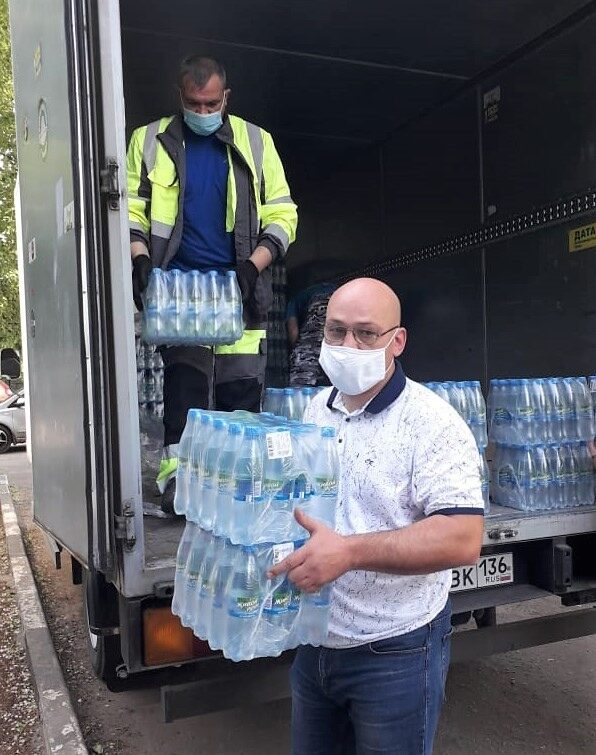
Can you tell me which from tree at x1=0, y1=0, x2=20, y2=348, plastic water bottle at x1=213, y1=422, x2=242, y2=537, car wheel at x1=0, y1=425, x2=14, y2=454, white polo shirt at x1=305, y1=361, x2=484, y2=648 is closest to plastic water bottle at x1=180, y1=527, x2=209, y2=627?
plastic water bottle at x1=213, y1=422, x2=242, y2=537

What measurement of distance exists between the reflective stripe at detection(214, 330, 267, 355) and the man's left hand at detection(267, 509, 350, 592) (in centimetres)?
190

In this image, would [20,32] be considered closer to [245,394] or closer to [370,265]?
[245,394]

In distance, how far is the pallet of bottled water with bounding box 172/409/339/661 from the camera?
1748 millimetres

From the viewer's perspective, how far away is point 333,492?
182 cm

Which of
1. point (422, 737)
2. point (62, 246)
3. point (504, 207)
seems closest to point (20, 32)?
point (62, 246)

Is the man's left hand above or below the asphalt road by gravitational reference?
above

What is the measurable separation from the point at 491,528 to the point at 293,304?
3575mm

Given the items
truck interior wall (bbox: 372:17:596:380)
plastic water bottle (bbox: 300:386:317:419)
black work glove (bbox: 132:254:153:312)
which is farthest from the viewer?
truck interior wall (bbox: 372:17:596:380)

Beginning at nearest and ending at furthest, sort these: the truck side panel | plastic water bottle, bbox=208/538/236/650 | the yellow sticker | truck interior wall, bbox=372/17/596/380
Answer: plastic water bottle, bbox=208/538/236/650 → the truck side panel → the yellow sticker → truck interior wall, bbox=372/17/596/380

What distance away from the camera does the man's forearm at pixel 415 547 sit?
1653 millimetres

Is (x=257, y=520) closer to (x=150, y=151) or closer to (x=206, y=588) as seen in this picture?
(x=206, y=588)

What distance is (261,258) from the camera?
3.44 meters

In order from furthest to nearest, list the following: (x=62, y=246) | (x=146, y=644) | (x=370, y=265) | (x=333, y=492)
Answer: (x=370, y=265)
(x=62, y=246)
(x=146, y=644)
(x=333, y=492)

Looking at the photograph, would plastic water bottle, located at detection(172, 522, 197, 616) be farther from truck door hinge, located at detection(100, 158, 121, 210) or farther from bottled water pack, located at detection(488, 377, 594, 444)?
bottled water pack, located at detection(488, 377, 594, 444)
